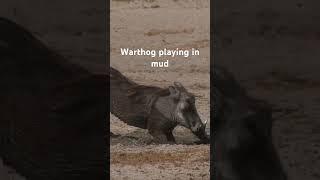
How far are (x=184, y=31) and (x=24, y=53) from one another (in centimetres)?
95

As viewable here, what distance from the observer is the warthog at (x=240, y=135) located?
311 centimetres

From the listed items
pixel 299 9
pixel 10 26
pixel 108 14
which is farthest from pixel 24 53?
pixel 299 9

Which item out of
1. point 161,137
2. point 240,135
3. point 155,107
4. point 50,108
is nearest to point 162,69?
point 155,107

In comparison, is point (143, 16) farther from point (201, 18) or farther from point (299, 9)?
point (299, 9)

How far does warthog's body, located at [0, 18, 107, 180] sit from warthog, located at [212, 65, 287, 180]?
669 mm

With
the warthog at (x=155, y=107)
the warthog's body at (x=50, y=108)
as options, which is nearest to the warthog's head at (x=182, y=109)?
the warthog at (x=155, y=107)

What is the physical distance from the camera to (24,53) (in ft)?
10.4

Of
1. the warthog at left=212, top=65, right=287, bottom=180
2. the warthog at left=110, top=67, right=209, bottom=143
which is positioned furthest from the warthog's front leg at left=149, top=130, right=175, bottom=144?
the warthog at left=212, top=65, right=287, bottom=180

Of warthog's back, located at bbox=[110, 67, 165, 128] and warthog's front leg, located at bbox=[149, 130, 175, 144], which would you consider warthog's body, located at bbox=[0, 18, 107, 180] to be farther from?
warthog's front leg, located at bbox=[149, 130, 175, 144]

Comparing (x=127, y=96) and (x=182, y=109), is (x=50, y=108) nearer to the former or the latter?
(x=127, y=96)

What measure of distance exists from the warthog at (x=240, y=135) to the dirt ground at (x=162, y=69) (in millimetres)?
71

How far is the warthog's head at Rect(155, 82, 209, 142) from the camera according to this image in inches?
123

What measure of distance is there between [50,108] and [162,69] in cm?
70

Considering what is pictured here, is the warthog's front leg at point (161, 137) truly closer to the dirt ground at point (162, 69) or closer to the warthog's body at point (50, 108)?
the dirt ground at point (162, 69)
